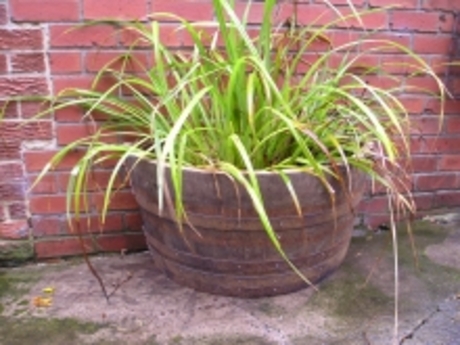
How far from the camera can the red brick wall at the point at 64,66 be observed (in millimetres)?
1577

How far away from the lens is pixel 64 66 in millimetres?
1630

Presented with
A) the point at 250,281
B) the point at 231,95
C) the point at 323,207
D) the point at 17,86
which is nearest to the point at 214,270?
the point at 250,281

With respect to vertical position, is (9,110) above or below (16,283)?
above

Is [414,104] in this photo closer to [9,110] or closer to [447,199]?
[447,199]

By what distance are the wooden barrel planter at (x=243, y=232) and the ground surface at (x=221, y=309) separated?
0.07m

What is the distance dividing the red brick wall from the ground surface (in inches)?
5.4

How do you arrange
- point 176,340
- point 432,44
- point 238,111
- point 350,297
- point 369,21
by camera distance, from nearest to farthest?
point 176,340
point 238,111
point 350,297
point 369,21
point 432,44

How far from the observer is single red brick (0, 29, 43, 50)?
5.09 feet

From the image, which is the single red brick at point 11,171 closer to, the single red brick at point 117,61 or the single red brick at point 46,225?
the single red brick at point 46,225

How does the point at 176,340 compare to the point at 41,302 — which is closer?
the point at 176,340

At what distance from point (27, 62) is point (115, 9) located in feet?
1.11

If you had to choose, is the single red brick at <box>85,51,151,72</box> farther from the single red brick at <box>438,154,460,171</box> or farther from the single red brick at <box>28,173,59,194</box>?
the single red brick at <box>438,154,460,171</box>

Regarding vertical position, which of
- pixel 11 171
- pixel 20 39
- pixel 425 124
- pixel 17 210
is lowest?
pixel 17 210

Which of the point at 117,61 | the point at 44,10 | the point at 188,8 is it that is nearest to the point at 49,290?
the point at 117,61
